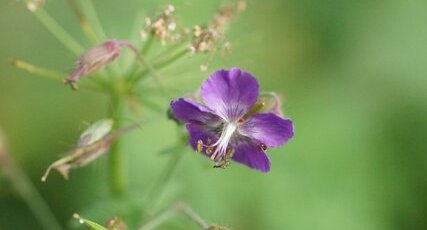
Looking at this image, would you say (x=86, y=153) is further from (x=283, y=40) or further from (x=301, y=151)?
(x=283, y=40)

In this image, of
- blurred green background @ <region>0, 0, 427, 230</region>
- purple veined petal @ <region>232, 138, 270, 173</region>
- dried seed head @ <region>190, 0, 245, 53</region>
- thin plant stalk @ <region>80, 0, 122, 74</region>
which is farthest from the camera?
blurred green background @ <region>0, 0, 427, 230</region>

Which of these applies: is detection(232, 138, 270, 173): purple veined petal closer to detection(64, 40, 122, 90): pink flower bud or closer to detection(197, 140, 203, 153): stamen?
detection(197, 140, 203, 153): stamen

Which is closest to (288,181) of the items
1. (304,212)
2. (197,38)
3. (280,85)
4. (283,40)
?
(304,212)

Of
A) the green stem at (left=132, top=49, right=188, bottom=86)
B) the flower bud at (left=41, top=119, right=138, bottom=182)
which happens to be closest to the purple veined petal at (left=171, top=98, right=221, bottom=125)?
the flower bud at (left=41, top=119, right=138, bottom=182)

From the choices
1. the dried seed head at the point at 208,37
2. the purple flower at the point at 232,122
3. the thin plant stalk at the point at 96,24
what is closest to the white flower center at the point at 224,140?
the purple flower at the point at 232,122

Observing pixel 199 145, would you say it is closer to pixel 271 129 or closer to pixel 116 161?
pixel 271 129

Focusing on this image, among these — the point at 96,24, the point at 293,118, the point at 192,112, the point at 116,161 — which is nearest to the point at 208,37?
the point at 192,112

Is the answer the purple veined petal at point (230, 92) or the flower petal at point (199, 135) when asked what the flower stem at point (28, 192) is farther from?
the purple veined petal at point (230, 92)
